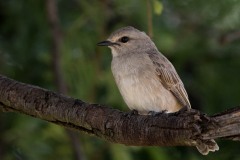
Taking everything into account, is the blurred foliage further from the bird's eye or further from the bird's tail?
the bird's tail

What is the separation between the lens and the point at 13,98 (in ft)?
19.4

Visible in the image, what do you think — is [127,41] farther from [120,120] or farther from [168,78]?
[120,120]

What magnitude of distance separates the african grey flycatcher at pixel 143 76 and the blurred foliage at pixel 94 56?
67cm

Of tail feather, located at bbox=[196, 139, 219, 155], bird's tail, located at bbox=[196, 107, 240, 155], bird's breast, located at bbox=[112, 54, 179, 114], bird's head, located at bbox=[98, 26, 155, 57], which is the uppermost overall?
bird's head, located at bbox=[98, 26, 155, 57]

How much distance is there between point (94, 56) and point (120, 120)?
358 centimetres

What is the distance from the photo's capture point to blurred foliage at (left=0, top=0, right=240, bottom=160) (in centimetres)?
882

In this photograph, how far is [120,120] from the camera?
553cm

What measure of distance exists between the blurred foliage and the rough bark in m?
2.65

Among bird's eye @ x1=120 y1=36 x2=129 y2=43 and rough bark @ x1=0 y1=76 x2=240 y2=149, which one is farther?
bird's eye @ x1=120 y1=36 x2=129 y2=43

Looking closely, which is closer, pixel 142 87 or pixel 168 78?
pixel 142 87

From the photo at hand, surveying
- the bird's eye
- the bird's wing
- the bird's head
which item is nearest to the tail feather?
the bird's wing

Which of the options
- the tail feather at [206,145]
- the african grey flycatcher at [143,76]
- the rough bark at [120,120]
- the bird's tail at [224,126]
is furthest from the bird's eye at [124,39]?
the bird's tail at [224,126]

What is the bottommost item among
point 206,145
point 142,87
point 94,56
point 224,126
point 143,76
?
point 206,145

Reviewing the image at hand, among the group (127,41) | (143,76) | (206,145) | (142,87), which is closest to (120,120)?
(206,145)
